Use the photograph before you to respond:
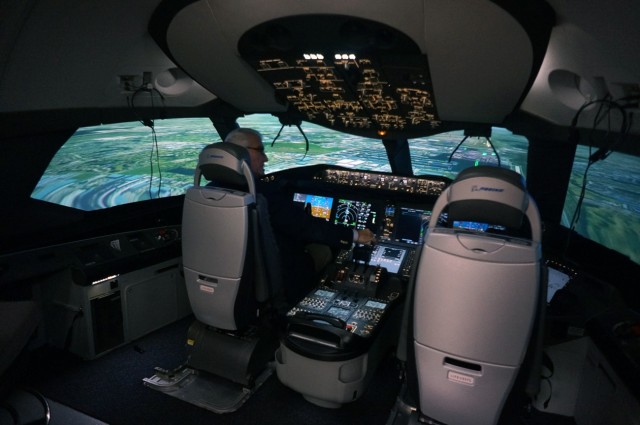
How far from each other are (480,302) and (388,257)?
52.9 inches

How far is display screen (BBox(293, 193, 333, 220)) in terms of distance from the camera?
317cm

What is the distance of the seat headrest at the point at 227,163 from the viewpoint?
198cm

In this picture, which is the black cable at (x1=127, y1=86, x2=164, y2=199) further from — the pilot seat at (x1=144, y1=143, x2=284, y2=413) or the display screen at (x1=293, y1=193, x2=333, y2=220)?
the display screen at (x1=293, y1=193, x2=333, y2=220)

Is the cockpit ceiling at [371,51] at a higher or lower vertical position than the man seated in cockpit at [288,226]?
higher

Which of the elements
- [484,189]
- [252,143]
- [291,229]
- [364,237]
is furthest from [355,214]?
[484,189]

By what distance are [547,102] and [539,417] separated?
5.74 ft

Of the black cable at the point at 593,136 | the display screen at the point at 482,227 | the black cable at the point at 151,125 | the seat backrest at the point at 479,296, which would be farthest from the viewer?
the black cable at the point at 151,125

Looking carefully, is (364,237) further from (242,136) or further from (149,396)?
(149,396)

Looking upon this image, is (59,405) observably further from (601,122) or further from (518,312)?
(601,122)

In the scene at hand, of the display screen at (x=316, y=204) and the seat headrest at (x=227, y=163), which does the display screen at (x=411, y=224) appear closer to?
the display screen at (x=316, y=204)

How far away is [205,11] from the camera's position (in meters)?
2.00

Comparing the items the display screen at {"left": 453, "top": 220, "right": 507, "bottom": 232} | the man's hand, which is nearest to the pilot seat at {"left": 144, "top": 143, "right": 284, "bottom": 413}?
the man's hand

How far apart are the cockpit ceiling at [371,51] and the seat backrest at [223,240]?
2.21ft

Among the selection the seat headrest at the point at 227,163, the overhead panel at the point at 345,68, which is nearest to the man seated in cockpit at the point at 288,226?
the seat headrest at the point at 227,163
